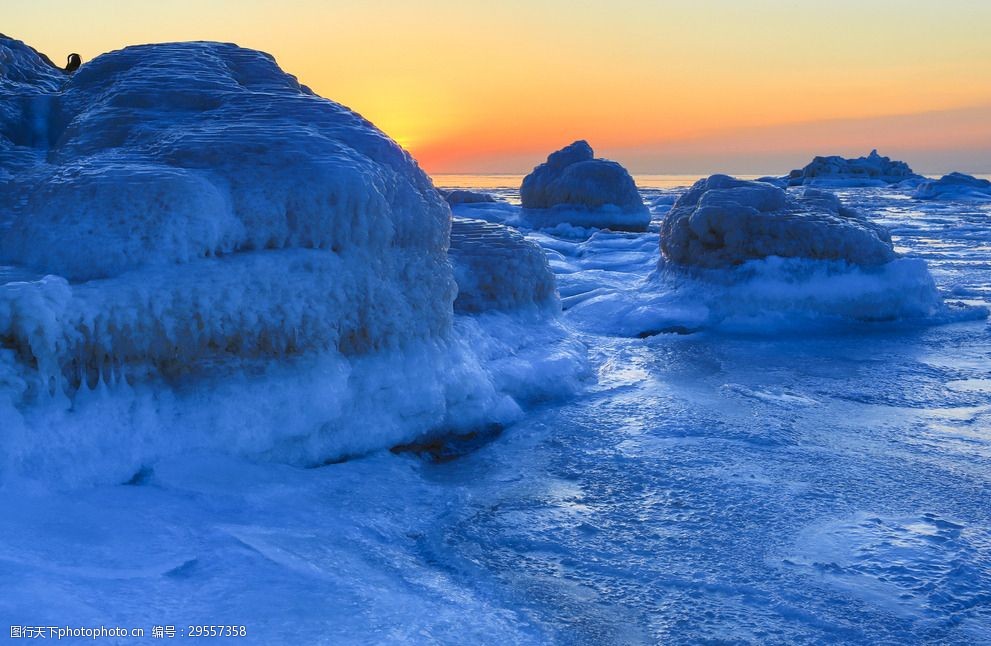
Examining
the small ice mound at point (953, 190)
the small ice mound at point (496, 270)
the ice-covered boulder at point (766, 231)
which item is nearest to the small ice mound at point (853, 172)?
the small ice mound at point (953, 190)

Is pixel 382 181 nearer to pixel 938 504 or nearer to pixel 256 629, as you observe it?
pixel 256 629

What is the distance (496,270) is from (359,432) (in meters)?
2.98

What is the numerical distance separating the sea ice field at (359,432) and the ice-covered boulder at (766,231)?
2.42 meters

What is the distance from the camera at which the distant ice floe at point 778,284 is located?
8695 millimetres

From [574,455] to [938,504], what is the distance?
176cm

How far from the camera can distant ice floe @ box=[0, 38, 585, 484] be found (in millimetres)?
3430

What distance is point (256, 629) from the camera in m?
2.35

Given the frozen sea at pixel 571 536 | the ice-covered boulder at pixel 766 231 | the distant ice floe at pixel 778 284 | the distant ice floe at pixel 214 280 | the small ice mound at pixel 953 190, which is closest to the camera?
the frozen sea at pixel 571 536

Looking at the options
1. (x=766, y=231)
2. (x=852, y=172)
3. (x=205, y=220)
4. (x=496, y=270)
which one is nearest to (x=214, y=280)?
(x=205, y=220)

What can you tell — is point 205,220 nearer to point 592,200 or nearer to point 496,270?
point 496,270

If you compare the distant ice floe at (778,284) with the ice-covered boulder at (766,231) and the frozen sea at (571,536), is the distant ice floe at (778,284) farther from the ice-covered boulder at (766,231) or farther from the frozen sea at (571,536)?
the frozen sea at (571,536)

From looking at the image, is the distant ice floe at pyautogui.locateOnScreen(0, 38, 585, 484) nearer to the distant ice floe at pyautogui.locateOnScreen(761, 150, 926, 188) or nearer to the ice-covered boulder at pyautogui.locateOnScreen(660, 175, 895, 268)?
the ice-covered boulder at pyautogui.locateOnScreen(660, 175, 895, 268)

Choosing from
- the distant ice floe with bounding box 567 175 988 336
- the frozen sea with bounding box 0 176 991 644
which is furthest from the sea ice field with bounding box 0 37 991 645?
the distant ice floe with bounding box 567 175 988 336

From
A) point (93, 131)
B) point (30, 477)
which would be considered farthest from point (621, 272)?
point (30, 477)
